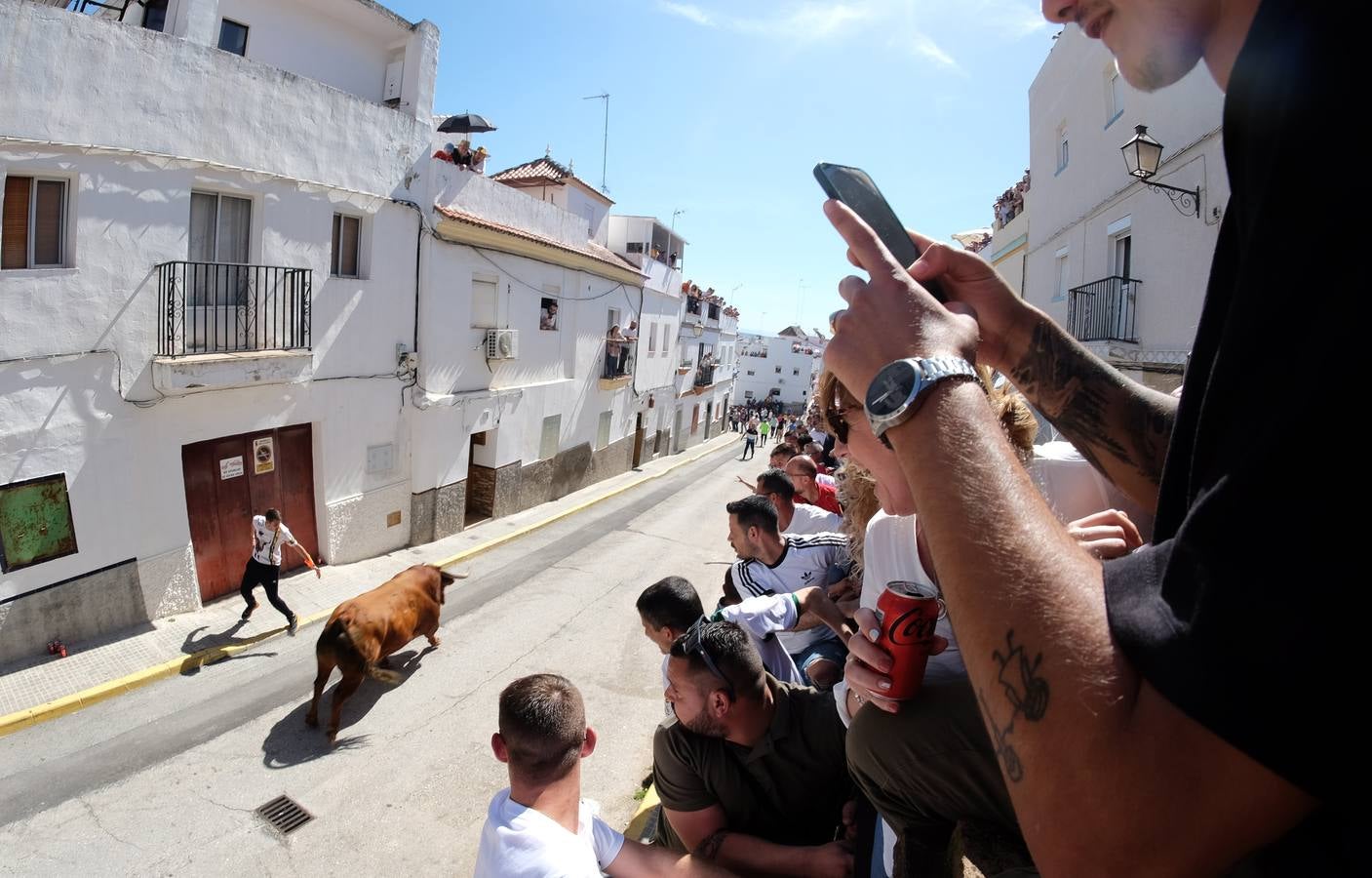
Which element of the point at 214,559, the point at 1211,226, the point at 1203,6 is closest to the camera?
the point at 1203,6

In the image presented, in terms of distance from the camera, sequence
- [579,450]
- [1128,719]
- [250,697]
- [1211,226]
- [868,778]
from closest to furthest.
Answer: [1128,719]
[868,778]
[250,697]
[1211,226]
[579,450]

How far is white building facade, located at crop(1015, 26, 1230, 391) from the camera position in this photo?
973 centimetres

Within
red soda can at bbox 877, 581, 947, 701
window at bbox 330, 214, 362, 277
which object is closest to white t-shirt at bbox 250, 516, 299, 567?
window at bbox 330, 214, 362, 277

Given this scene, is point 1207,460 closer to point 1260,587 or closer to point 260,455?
point 1260,587

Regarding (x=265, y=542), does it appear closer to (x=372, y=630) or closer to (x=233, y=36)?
(x=372, y=630)

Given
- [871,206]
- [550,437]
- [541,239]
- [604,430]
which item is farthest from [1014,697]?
[604,430]

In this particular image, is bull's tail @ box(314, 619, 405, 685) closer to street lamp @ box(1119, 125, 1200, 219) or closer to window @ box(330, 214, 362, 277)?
window @ box(330, 214, 362, 277)

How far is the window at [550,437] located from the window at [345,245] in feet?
23.4

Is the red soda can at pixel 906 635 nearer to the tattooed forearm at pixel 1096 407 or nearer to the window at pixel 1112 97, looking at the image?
the tattooed forearm at pixel 1096 407

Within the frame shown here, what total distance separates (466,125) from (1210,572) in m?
16.2

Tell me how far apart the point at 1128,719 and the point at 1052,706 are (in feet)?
0.20

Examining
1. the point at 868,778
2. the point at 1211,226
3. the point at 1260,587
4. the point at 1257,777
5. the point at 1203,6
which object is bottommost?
the point at 868,778

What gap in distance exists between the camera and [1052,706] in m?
0.68

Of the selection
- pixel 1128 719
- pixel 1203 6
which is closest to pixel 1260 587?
pixel 1128 719
